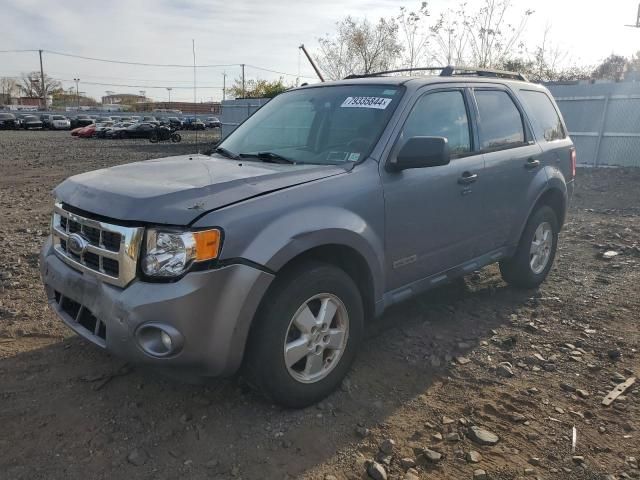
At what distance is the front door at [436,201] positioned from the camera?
11.2ft

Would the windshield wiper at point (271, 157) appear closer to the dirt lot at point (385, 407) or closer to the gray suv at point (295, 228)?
the gray suv at point (295, 228)

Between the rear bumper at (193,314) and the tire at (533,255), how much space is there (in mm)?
2993

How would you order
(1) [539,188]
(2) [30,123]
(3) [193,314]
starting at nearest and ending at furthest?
(3) [193,314] → (1) [539,188] → (2) [30,123]

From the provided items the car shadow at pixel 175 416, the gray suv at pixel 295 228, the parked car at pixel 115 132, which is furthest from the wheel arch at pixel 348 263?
the parked car at pixel 115 132

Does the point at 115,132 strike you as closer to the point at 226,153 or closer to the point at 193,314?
the point at 226,153

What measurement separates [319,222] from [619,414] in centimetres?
205

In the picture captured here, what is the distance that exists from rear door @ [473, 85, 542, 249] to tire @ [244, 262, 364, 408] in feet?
5.50

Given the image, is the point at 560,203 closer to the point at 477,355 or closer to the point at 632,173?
the point at 477,355

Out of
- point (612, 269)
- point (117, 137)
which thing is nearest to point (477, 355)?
point (612, 269)

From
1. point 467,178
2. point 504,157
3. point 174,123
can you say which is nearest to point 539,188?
point 504,157

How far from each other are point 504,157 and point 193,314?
2939 millimetres

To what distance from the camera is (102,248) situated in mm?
2723

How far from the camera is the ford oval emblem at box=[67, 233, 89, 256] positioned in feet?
9.33

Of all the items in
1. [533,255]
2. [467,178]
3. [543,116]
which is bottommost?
[533,255]
